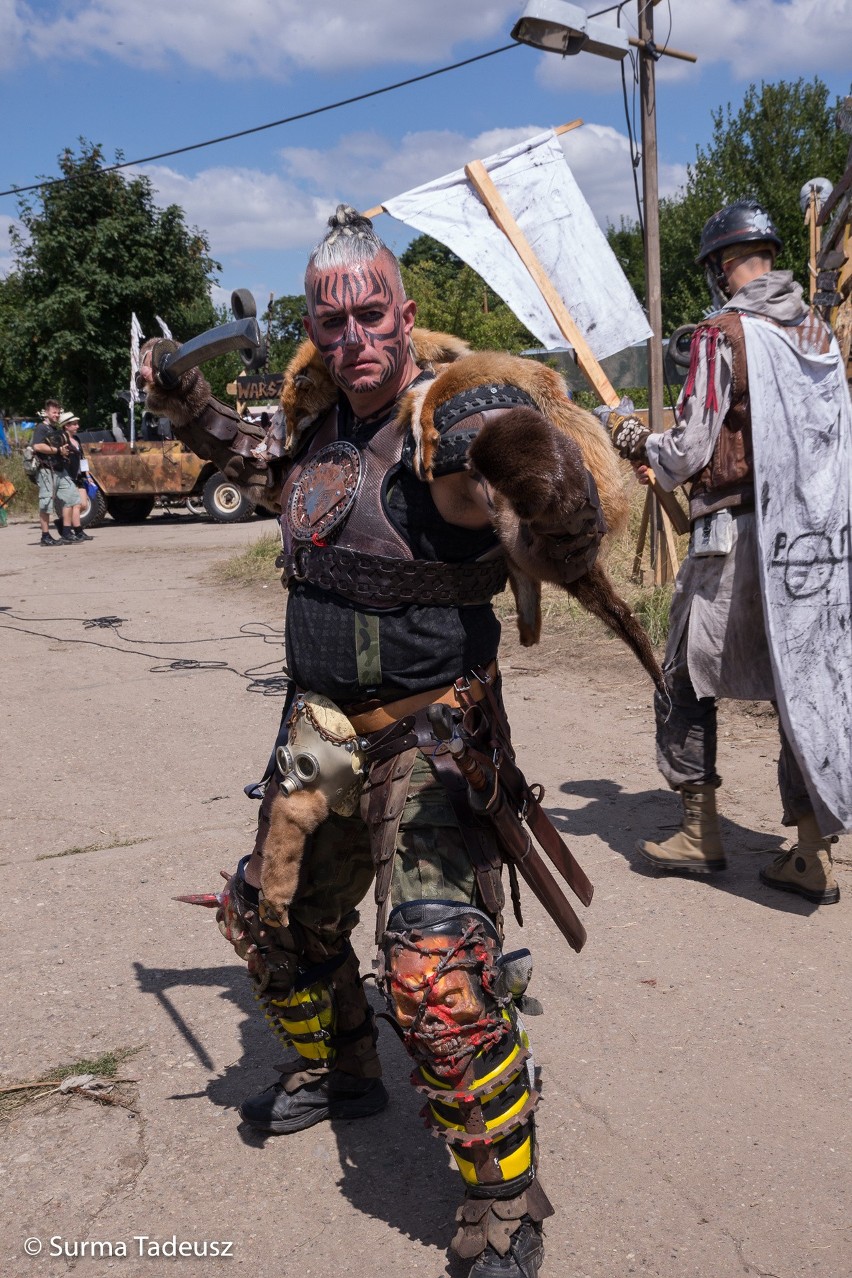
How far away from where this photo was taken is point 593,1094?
2898 millimetres

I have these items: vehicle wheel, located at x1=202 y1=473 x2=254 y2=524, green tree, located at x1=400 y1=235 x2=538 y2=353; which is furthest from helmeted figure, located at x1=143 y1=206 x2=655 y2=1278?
vehicle wheel, located at x1=202 y1=473 x2=254 y2=524

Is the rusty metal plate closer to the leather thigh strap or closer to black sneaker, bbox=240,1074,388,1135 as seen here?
the leather thigh strap

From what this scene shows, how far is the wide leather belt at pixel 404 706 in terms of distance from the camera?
7.80 feet

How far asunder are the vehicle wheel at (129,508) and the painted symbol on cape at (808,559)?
A: 17.6 m

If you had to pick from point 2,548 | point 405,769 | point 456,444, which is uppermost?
point 456,444

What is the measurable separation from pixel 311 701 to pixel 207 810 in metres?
2.88

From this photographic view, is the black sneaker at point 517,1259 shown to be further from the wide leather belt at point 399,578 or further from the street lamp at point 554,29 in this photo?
the street lamp at point 554,29

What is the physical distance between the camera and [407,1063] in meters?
3.17

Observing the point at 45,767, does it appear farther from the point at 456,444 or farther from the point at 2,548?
the point at 2,548

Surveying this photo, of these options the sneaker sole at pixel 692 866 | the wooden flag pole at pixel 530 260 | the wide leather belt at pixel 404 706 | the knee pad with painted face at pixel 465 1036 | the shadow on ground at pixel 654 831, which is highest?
the wooden flag pole at pixel 530 260

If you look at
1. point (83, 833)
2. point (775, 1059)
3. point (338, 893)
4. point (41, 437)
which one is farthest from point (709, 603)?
point (41, 437)

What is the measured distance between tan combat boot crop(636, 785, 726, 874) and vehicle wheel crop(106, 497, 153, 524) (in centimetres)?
1731

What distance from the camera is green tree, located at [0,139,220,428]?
2670 centimetres

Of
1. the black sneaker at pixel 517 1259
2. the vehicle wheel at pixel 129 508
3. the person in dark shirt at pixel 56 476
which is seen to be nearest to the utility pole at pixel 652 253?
the black sneaker at pixel 517 1259
